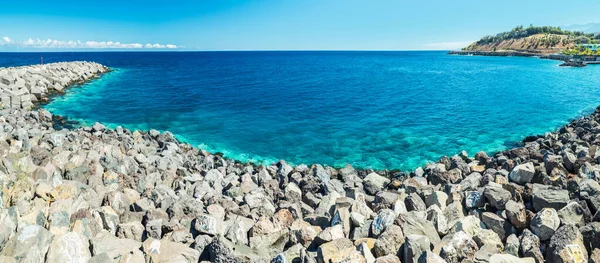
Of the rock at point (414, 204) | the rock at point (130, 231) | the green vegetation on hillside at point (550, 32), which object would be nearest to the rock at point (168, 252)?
the rock at point (130, 231)

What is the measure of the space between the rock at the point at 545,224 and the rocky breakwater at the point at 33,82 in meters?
36.7

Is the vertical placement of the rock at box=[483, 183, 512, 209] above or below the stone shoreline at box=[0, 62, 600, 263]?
above

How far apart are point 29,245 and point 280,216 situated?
5.44 m

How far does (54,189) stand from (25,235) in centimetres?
338

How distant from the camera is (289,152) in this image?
21516 mm

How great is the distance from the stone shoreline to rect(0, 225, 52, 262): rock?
1.0 inches

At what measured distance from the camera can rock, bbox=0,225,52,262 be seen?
6730 mm

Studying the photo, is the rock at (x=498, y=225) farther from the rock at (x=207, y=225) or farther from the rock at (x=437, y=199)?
the rock at (x=207, y=225)

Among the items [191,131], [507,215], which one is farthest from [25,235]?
[191,131]

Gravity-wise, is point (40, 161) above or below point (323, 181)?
above

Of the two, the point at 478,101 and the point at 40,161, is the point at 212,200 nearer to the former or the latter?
the point at 40,161

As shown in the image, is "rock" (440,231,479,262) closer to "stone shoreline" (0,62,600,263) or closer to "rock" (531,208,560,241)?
"stone shoreline" (0,62,600,263)

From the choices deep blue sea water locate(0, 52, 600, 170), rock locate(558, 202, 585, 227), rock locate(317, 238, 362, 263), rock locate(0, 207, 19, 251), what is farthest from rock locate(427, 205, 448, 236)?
deep blue sea water locate(0, 52, 600, 170)

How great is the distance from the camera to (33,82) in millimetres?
41594
